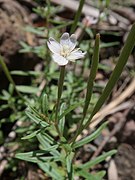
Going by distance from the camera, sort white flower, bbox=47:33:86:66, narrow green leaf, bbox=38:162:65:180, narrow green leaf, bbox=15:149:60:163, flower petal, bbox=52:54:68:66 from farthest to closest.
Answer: narrow green leaf, bbox=38:162:65:180, narrow green leaf, bbox=15:149:60:163, white flower, bbox=47:33:86:66, flower petal, bbox=52:54:68:66

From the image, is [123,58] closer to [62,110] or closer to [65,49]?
[65,49]

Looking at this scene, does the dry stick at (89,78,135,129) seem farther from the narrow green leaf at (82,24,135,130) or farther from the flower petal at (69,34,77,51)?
the narrow green leaf at (82,24,135,130)

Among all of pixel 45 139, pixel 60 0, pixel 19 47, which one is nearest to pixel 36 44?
pixel 19 47

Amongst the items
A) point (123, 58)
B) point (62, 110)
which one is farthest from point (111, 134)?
point (123, 58)

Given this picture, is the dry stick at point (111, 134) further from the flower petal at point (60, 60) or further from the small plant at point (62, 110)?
the flower petal at point (60, 60)

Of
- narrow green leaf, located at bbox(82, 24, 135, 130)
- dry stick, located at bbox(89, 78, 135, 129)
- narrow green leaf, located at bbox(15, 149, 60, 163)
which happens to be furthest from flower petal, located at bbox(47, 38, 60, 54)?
dry stick, located at bbox(89, 78, 135, 129)

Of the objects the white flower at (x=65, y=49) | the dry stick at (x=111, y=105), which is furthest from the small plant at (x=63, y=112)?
the dry stick at (x=111, y=105)

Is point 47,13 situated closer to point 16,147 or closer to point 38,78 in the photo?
point 38,78

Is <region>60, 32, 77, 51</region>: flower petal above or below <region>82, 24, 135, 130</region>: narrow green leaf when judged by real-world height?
below
